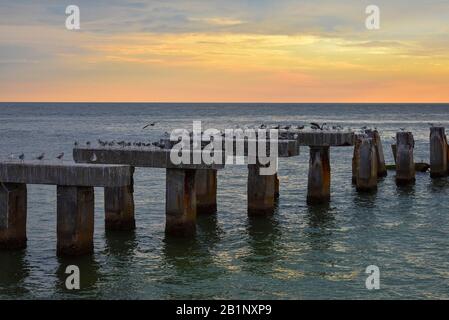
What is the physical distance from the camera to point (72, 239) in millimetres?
22922

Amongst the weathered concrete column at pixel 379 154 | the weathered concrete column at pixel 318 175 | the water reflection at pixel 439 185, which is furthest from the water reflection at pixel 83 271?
the water reflection at pixel 439 185

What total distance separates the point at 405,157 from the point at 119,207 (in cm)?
1939

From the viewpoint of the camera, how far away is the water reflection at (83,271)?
21.3m

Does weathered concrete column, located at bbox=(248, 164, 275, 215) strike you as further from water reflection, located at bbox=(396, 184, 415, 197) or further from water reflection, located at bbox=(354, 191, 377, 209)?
water reflection, located at bbox=(396, 184, 415, 197)

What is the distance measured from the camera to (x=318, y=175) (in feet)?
112

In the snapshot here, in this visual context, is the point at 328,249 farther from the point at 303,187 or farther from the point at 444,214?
the point at 303,187

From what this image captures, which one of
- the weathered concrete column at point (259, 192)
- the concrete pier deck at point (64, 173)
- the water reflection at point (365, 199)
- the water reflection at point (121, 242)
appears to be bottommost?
the water reflection at point (121, 242)

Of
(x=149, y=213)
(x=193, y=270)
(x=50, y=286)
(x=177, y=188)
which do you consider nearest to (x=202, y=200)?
(x=149, y=213)

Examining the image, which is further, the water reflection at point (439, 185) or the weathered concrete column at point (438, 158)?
the weathered concrete column at point (438, 158)

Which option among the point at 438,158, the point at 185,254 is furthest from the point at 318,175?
the point at 438,158

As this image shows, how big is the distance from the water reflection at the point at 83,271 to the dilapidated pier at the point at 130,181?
24 centimetres

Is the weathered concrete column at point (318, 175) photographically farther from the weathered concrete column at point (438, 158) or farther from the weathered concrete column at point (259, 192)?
the weathered concrete column at point (438, 158)

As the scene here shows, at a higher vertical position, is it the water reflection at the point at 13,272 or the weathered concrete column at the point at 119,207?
the weathered concrete column at the point at 119,207

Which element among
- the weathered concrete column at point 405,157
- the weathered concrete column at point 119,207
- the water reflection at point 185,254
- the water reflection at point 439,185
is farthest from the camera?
the weathered concrete column at point 405,157
